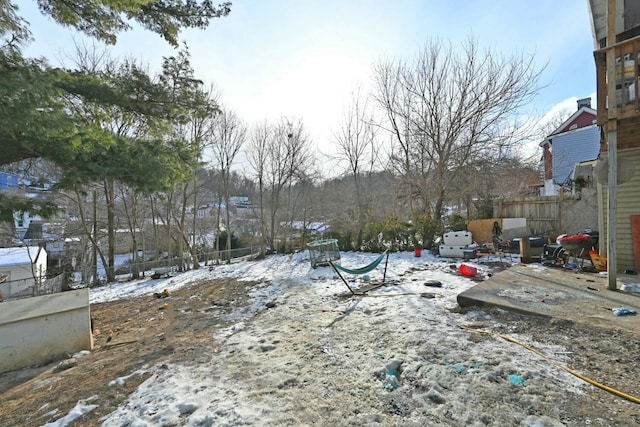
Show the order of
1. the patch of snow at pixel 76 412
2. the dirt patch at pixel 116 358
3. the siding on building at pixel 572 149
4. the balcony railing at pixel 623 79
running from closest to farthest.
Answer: the patch of snow at pixel 76 412 < the dirt patch at pixel 116 358 < the balcony railing at pixel 623 79 < the siding on building at pixel 572 149

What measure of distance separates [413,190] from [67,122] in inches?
463

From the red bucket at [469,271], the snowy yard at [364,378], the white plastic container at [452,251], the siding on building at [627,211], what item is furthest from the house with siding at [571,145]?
the snowy yard at [364,378]

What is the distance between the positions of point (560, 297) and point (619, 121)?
2.77m

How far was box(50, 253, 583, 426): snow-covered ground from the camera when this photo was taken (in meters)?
2.05

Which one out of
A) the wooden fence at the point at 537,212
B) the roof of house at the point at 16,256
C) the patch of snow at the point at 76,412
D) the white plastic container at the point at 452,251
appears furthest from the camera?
the roof of house at the point at 16,256

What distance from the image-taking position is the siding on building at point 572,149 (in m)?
16.0

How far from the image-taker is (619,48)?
4074mm

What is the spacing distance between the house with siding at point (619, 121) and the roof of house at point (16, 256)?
2017cm

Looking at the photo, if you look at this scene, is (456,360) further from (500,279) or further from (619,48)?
(619,48)

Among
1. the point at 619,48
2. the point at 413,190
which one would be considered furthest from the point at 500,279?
the point at 413,190

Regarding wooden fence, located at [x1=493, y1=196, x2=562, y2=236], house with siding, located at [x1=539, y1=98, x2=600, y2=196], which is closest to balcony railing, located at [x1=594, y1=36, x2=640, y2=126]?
wooden fence, located at [x1=493, y1=196, x2=562, y2=236]

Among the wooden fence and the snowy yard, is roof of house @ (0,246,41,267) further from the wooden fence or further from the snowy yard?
the wooden fence

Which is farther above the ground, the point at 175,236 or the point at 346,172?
the point at 346,172

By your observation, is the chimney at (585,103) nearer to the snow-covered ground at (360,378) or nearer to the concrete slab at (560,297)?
the concrete slab at (560,297)
